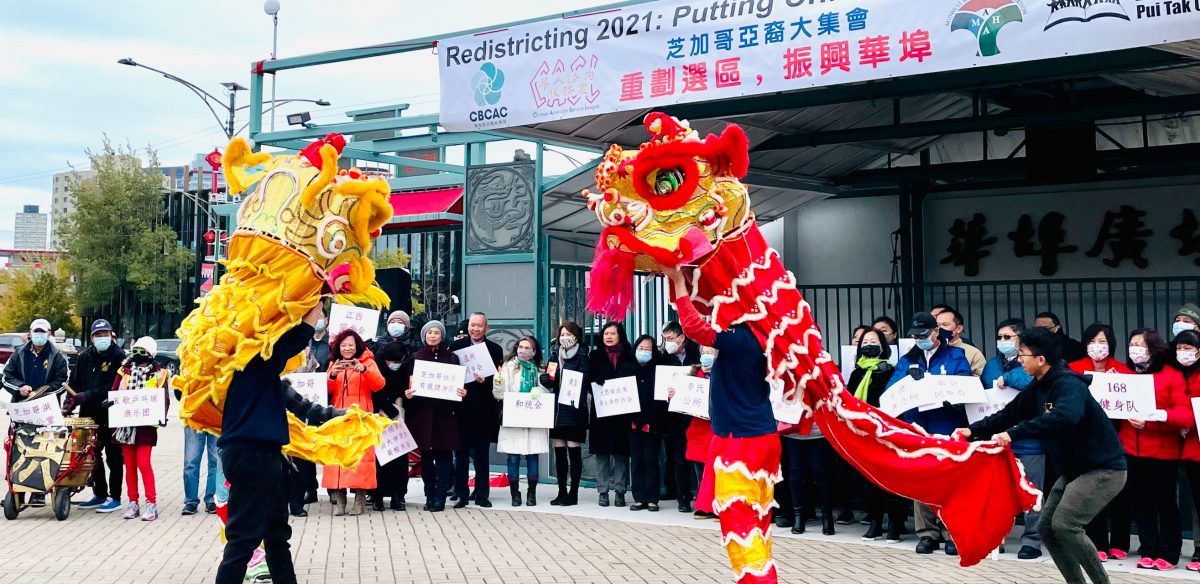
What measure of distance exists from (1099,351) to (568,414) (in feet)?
15.4

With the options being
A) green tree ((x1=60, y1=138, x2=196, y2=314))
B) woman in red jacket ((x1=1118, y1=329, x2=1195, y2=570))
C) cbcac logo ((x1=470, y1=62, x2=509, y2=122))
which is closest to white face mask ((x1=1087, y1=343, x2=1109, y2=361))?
woman in red jacket ((x1=1118, y1=329, x2=1195, y2=570))

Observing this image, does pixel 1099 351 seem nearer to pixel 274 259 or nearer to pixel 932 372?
pixel 932 372

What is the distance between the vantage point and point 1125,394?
796 centimetres

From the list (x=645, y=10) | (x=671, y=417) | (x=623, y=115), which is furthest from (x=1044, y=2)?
(x=671, y=417)

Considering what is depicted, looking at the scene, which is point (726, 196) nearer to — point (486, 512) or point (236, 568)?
point (236, 568)

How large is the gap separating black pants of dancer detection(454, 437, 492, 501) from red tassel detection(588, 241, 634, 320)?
15.6 feet

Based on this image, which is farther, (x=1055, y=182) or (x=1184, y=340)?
(x=1055, y=182)

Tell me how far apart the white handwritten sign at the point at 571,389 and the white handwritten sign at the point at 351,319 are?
6.45ft

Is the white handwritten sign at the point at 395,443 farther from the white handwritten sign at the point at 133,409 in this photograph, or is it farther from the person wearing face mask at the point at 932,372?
the person wearing face mask at the point at 932,372

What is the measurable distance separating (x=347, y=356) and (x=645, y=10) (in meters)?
3.93

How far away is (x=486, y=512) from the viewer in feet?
34.6

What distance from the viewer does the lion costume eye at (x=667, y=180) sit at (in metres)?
5.96

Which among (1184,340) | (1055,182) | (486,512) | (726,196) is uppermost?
(1055,182)

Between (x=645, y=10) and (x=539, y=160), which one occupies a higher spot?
(x=645, y=10)
